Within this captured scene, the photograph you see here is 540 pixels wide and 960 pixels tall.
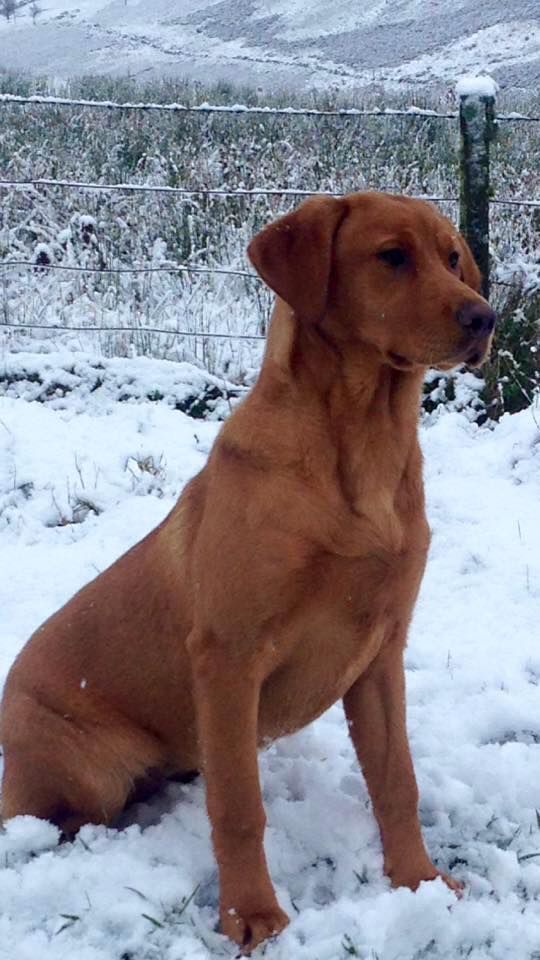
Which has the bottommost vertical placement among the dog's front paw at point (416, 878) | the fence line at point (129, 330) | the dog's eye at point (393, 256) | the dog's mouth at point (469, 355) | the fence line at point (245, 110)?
the dog's front paw at point (416, 878)

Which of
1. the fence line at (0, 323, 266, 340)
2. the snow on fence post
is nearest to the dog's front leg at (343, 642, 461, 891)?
the snow on fence post

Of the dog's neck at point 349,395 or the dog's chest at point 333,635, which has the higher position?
the dog's neck at point 349,395

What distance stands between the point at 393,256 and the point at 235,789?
1.19 m

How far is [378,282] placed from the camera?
2.36 metres

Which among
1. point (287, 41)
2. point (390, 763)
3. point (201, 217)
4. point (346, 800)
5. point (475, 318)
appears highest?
point (287, 41)

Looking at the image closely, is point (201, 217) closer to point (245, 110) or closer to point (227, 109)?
point (227, 109)

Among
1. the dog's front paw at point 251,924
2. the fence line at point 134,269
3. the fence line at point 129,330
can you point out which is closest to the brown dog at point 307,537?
the dog's front paw at point 251,924

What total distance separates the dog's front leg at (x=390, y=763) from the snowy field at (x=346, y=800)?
0.27 feet

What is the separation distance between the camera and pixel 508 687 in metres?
3.37

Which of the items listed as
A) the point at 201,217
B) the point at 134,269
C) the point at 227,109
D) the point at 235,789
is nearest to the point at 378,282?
the point at 235,789

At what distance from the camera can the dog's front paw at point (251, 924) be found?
2377mm

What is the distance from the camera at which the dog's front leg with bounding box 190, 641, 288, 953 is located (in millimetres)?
2340

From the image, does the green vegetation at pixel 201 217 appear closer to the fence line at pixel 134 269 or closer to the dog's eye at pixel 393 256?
the fence line at pixel 134 269

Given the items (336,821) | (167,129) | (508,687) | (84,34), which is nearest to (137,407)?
(508,687)
